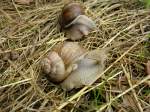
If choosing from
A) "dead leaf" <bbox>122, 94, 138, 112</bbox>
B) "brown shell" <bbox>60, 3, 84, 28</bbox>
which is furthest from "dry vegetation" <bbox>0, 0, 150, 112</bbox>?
"brown shell" <bbox>60, 3, 84, 28</bbox>

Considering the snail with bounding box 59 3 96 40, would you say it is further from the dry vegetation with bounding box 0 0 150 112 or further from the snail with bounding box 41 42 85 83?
the snail with bounding box 41 42 85 83

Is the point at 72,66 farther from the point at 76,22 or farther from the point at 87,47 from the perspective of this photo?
the point at 76,22

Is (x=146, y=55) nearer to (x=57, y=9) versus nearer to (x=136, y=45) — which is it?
(x=136, y=45)

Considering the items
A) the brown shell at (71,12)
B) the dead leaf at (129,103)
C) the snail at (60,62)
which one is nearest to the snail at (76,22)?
the brown shell at (71,12)

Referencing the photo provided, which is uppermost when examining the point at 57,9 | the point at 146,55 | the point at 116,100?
the point at 57,9

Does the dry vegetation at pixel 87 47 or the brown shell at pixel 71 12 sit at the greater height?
the brown shell at pixel 71 12

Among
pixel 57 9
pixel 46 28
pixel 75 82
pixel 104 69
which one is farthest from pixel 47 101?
pixel 57 9

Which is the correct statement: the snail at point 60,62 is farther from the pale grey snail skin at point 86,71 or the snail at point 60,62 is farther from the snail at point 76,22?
the snail at point 76,22
